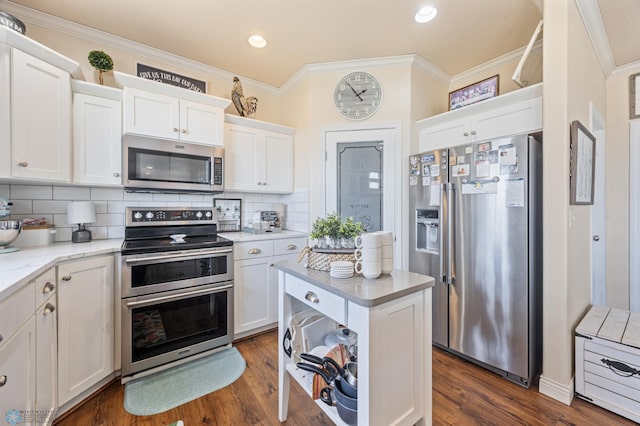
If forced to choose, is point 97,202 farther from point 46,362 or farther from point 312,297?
point 312,297

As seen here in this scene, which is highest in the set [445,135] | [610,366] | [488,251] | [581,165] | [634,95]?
[634,95]

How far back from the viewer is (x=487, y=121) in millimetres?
2275

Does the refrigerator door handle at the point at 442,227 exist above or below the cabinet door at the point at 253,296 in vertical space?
above

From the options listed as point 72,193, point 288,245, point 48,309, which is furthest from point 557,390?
point 72,193

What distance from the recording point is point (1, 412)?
955 millimetres

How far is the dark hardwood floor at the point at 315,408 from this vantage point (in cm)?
153

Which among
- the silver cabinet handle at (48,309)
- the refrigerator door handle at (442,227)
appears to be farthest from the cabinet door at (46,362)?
the refrigerator door handle at (442,227)

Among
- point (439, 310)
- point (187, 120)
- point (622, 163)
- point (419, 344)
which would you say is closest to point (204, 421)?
point (419, 344)

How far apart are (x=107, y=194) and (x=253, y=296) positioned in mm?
1587

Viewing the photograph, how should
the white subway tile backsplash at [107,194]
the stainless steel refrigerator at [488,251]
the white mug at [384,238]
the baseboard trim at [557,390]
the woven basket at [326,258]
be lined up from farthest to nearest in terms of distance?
the white subway tile backsplash at [107,194]
the stainless steel refrigerator at [488,251]
the baseboard trim at [557,390]
the woven basket at [326,258]
the white mug at [384,238]

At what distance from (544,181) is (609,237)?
1743 millimetres

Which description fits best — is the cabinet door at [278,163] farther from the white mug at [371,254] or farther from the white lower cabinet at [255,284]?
the white mug at [371,254]

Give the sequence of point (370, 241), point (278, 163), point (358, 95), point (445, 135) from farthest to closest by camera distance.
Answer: point (278, 163) < point (358, 95) < point (445, 135) < point (370, 241)

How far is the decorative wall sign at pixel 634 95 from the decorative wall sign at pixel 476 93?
1.35 metres
